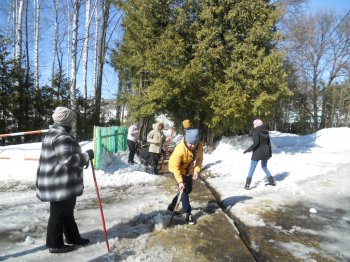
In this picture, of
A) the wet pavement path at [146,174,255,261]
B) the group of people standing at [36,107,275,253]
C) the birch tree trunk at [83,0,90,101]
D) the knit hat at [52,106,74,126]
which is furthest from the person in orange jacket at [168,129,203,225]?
the birch tree trunk at [83,0,90,101]

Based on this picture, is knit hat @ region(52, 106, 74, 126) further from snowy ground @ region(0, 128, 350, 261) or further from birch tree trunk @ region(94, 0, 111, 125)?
birch tree trunk @ region(94, 0, 111, 125)

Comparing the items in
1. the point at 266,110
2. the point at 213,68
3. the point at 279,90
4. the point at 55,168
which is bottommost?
the point at 55,168

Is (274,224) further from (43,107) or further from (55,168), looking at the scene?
(43,107)

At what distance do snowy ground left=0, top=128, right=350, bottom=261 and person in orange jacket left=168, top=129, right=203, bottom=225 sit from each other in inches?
19.4

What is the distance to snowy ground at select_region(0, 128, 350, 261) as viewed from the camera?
15.1ft

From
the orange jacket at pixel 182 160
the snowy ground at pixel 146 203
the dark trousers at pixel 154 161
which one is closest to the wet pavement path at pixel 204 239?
the snowy ground at pixel 146 203

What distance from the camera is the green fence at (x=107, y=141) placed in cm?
955

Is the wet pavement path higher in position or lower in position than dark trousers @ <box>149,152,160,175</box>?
lower

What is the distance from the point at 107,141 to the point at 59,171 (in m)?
7.18

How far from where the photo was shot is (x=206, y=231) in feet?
17.5

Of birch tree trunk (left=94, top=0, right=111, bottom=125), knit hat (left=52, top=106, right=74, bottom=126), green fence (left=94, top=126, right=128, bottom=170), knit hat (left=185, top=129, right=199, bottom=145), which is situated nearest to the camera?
knit hat (left=52, top=106, right=74, bottom=126)

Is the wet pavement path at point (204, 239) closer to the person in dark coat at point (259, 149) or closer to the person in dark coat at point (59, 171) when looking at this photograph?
the person in dark coat at point (59, 171)

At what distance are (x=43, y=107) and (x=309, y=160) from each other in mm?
13048

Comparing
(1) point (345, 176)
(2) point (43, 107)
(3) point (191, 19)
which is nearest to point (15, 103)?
(2) point (43, 107)
